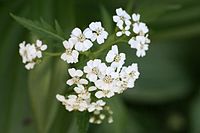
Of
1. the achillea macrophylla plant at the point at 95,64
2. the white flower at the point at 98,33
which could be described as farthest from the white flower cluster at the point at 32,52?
the white flower at the point at 98,33

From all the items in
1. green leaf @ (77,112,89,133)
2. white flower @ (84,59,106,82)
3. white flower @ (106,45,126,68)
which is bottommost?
green leaf @ (77,112,89,133)

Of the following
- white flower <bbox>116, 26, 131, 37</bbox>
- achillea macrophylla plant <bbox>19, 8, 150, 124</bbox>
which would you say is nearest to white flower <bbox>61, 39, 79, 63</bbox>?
achillea macrophylla plant <bbox>19, 8, 150, 124</bbox>

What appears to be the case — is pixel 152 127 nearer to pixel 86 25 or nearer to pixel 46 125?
pixel 86 25

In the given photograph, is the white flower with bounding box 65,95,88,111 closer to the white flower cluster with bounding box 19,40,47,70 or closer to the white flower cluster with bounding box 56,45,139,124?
the white flower cluster with bounding box 56,45,139,124

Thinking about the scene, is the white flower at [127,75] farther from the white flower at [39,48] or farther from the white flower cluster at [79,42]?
the white flower at [39,48]

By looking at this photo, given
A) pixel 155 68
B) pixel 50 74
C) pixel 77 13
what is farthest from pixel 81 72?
pixel 155 68

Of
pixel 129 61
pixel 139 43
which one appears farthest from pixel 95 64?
pixel 129 61

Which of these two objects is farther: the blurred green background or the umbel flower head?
the blurred green background

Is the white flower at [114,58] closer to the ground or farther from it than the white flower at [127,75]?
farther from it

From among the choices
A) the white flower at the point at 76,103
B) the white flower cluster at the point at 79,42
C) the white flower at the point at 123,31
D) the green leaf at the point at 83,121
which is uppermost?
the white flower at the point at 123,31
